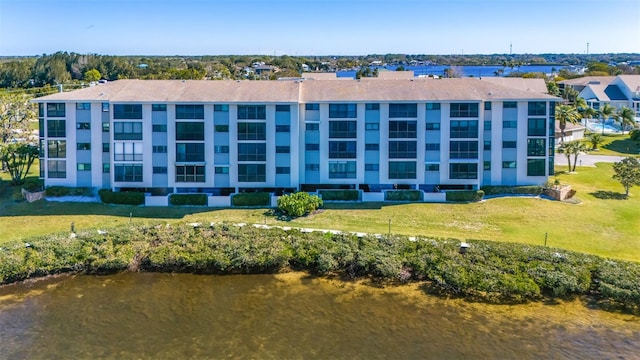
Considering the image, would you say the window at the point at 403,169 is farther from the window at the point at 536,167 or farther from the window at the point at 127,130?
the window at the point at 127,130

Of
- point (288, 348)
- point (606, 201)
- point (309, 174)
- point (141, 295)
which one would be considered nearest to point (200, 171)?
point (309, 174)

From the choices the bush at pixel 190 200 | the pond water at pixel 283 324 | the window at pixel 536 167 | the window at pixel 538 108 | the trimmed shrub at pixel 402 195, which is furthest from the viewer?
the window at pixel 536 167

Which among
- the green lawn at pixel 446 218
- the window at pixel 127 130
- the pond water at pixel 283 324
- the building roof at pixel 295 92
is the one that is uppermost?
the building roof at pixel 295 92

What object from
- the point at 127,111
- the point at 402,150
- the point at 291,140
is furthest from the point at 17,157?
the point at 402,150

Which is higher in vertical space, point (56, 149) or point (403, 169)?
point (56, 149)

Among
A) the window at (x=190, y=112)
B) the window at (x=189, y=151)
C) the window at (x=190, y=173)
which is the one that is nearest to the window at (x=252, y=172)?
the window at (x=190, y=173)

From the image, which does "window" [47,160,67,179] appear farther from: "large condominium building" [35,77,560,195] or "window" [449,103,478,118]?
"window" [449,103,478,118]

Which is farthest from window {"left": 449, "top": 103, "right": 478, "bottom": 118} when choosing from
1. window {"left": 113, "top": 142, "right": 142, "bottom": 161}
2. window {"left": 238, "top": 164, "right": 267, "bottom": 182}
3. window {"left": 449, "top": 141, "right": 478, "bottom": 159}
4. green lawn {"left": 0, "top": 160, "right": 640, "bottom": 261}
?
window {"left": 113, "top": 142, "right": 142, "bottom": 161}

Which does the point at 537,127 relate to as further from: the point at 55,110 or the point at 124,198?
the point at 55,110
